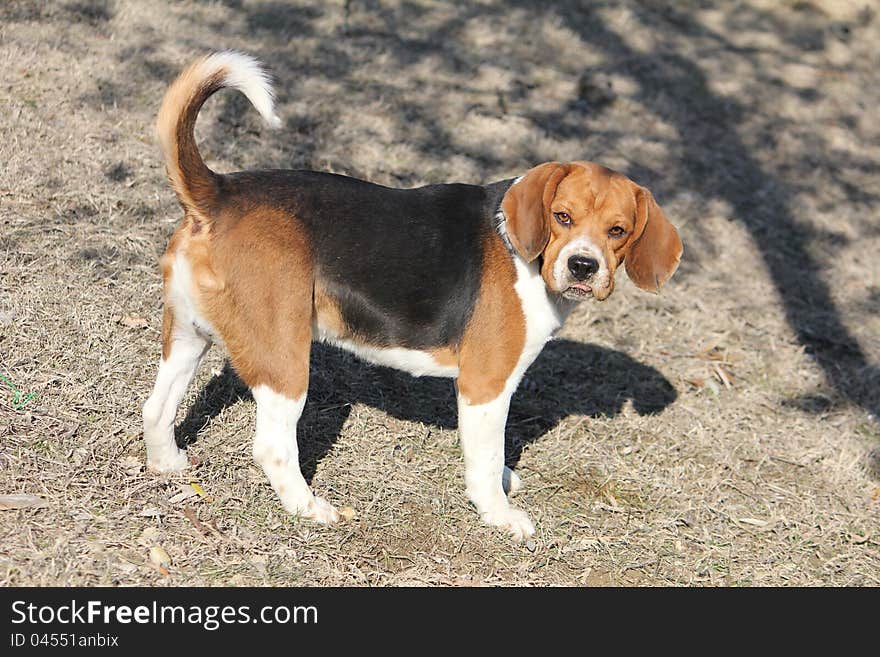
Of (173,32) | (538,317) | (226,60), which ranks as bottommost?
(173,32)

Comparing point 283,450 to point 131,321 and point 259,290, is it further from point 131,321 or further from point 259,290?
point 131,321

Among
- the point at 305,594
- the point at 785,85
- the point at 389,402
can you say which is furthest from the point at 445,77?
the point at 305,594

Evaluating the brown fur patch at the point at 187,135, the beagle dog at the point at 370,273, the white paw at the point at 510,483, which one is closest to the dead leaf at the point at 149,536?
the beagle dog at the point at 370,273

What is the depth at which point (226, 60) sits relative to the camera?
14.2 ft

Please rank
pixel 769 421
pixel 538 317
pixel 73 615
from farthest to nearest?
pixel 769 421, pixel 538 317, pixel 73 615

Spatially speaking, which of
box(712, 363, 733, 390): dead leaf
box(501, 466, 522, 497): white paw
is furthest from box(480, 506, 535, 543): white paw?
box(712, 363, 733, 390): dead leaf

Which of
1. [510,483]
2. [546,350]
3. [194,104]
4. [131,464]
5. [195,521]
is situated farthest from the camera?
[546,350]

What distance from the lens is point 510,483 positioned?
18.1 feet

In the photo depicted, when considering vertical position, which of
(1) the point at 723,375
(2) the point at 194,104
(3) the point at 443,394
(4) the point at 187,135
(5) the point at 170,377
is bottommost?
(1) the point at 723,375

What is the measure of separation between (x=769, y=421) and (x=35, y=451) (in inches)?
182

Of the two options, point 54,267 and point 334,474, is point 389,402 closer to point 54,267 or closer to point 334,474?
point 334,474

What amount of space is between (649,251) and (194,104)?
2.20 m

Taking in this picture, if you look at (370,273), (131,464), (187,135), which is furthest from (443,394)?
(187,135)

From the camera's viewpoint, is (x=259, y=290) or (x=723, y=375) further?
(x=723, y=375)
